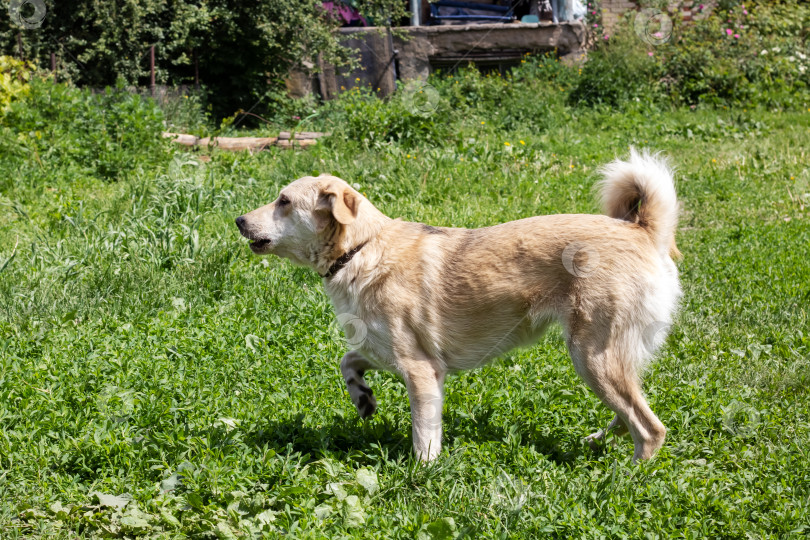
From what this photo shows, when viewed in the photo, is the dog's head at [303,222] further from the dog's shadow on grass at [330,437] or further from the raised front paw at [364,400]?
the dog's shadow on grass at [330,437]

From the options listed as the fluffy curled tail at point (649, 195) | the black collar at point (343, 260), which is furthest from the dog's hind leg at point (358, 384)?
the fluffy curled tail at point (649, 195)

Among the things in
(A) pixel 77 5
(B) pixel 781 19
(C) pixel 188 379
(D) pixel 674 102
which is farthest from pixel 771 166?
(A) pixel 77 5

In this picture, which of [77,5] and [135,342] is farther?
[77,5]

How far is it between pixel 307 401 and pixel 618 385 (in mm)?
1794

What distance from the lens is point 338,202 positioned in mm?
3826

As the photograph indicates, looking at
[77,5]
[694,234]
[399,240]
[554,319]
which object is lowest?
[694,234]

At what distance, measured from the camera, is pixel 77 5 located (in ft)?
40.7

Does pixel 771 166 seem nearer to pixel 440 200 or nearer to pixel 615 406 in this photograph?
pixel 440 200

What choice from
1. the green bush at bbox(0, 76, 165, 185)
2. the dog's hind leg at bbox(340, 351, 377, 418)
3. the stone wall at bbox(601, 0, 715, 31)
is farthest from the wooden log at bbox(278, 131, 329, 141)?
the stone wall at bbox(601, 0, 715, 31)

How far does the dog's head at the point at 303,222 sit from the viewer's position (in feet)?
13.0

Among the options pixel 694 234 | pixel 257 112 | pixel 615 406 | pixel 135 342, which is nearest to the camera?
pixel 615 406

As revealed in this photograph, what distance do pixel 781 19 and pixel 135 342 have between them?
1454 centimetres

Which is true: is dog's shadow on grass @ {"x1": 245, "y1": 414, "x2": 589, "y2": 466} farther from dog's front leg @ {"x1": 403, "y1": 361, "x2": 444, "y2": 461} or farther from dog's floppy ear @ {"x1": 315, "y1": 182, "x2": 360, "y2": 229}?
dog's floppy ear @ {"x1": 315, "y1": 182, "x2": 360, "y2": 229}

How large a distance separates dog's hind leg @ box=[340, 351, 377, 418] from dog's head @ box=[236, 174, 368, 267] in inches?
22.9
